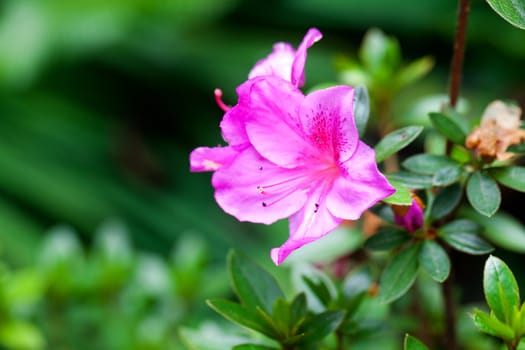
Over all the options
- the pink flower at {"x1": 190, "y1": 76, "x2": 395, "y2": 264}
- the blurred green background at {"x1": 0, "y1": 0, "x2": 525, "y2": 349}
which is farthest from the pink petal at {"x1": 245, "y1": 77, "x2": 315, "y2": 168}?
the blurred green background at {"x1": 0, "y1": 0, "x2": 525, "y2": 349}

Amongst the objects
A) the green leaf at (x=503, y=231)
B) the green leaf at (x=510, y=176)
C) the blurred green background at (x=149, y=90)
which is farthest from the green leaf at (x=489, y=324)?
the blurred green background at (x=149, y=90)

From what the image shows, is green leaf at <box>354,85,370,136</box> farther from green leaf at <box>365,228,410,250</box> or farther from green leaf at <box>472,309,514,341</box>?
green leaf at <box>472,309,514,341</box>

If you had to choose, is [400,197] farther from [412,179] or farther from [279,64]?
[279,64]

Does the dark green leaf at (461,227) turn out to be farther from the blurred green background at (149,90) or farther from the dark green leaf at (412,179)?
the blurred green background at (149,90)

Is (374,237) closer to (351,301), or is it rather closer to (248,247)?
(351,301)

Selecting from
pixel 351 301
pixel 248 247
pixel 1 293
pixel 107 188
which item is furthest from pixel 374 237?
pixel 107 188

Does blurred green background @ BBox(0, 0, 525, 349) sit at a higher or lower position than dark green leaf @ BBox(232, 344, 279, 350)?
higher
